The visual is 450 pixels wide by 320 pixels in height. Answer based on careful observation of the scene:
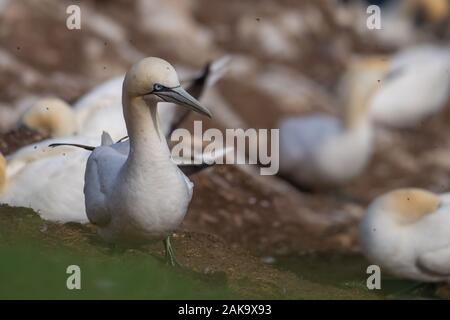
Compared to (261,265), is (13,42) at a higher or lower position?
higher

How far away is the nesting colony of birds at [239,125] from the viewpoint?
6.20 m

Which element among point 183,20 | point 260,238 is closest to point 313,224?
point 260,238

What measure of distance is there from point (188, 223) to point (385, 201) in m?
1.84

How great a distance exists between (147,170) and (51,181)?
189cm

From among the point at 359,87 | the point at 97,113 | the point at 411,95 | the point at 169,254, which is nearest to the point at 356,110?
the point at 359,87

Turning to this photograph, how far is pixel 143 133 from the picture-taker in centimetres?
593

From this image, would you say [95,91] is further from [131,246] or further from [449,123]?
[449,123]

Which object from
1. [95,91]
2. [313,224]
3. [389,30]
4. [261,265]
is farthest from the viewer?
[389,30]

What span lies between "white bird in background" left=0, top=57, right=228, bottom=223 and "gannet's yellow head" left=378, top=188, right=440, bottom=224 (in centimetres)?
169

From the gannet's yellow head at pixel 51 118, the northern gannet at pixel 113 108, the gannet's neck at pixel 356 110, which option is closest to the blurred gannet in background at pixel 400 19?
the gannet's neck at pixel 356 110

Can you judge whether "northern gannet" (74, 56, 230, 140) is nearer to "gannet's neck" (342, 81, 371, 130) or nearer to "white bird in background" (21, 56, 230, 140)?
"white bird in background" (21, 56, 230, 140)

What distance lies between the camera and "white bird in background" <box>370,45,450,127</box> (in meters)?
16.5

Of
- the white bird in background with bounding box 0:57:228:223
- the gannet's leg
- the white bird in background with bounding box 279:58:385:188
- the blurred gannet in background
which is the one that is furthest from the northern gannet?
the blurred gannet in background

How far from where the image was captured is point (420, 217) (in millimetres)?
8469
